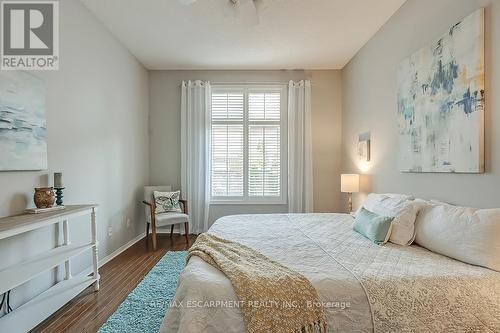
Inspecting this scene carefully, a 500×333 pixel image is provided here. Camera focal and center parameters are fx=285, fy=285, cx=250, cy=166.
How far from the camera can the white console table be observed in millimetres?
1835

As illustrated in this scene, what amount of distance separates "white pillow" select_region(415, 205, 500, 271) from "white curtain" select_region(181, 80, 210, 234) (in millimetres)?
3559

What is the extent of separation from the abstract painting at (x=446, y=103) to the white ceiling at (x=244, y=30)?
3.28ft

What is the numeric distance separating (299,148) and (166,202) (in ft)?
7.96

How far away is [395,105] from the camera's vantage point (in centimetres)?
324

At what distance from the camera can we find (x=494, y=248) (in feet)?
5.37

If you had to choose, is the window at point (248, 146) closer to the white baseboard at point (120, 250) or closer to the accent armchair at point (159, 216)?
the accent armchair at point (159, 216)

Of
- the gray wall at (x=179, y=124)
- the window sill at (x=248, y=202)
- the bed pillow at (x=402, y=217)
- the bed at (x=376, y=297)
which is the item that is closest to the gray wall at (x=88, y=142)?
the gray wall at (x=179, y=124)

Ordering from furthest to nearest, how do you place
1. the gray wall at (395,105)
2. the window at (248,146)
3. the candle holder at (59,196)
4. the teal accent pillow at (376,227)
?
the window at (248,146), the candle holder at (59,196), the teal accent pillow at (376,227), the gray wall at (395,105)

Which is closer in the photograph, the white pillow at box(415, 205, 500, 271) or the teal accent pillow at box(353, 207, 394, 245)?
the white pillow at box(415, 205, 500, 271)

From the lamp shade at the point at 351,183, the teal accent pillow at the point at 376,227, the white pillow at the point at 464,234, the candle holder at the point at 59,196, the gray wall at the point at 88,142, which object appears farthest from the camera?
the lamp shade at the point at 351,183

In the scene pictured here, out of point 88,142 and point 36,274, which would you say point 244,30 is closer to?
point 88,142

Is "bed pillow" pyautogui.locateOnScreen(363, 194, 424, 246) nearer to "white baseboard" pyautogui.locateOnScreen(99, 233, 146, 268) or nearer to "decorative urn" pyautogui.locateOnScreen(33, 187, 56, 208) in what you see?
"decorative urn" pyautogui.locateOnScreen(33, 187, 56, 208)

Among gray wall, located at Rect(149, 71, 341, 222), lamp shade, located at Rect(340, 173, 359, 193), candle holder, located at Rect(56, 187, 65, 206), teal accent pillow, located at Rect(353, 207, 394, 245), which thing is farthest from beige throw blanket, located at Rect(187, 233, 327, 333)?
gray wall, located at Rect(149, 71, 341, 222)

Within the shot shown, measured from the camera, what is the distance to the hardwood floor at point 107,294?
2182 millimetres
